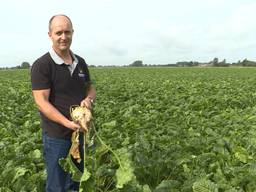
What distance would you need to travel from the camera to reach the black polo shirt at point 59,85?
4168 mm

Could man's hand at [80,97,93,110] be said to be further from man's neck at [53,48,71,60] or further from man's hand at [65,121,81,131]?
man's neck at [53,48,71,60]

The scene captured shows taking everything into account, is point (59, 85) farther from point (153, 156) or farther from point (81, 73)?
point (153, 156)

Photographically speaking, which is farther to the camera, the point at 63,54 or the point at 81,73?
the point at 81,73

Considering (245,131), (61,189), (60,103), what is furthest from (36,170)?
(245,131)

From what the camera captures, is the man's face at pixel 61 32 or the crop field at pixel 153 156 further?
the crop field at pixel 153 156

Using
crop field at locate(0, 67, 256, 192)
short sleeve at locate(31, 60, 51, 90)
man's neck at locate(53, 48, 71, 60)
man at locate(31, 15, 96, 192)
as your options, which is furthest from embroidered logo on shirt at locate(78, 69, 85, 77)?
crop field at locate(0, 67, 256, 192)

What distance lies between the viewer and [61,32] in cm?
407

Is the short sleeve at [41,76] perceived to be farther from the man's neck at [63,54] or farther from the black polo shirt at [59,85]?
the man's neck at [63,54]

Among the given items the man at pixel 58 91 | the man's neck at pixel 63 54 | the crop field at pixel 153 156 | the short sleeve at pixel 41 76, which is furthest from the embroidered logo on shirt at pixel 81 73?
the crop field at pixel 153 156

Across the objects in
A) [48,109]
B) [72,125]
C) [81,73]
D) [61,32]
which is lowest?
[72,125]

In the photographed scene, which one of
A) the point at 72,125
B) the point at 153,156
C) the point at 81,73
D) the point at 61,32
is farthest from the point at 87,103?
the point at 153,156

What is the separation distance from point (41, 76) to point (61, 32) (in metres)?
0.40

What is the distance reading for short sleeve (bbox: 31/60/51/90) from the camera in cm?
415

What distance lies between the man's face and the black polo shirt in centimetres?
16
